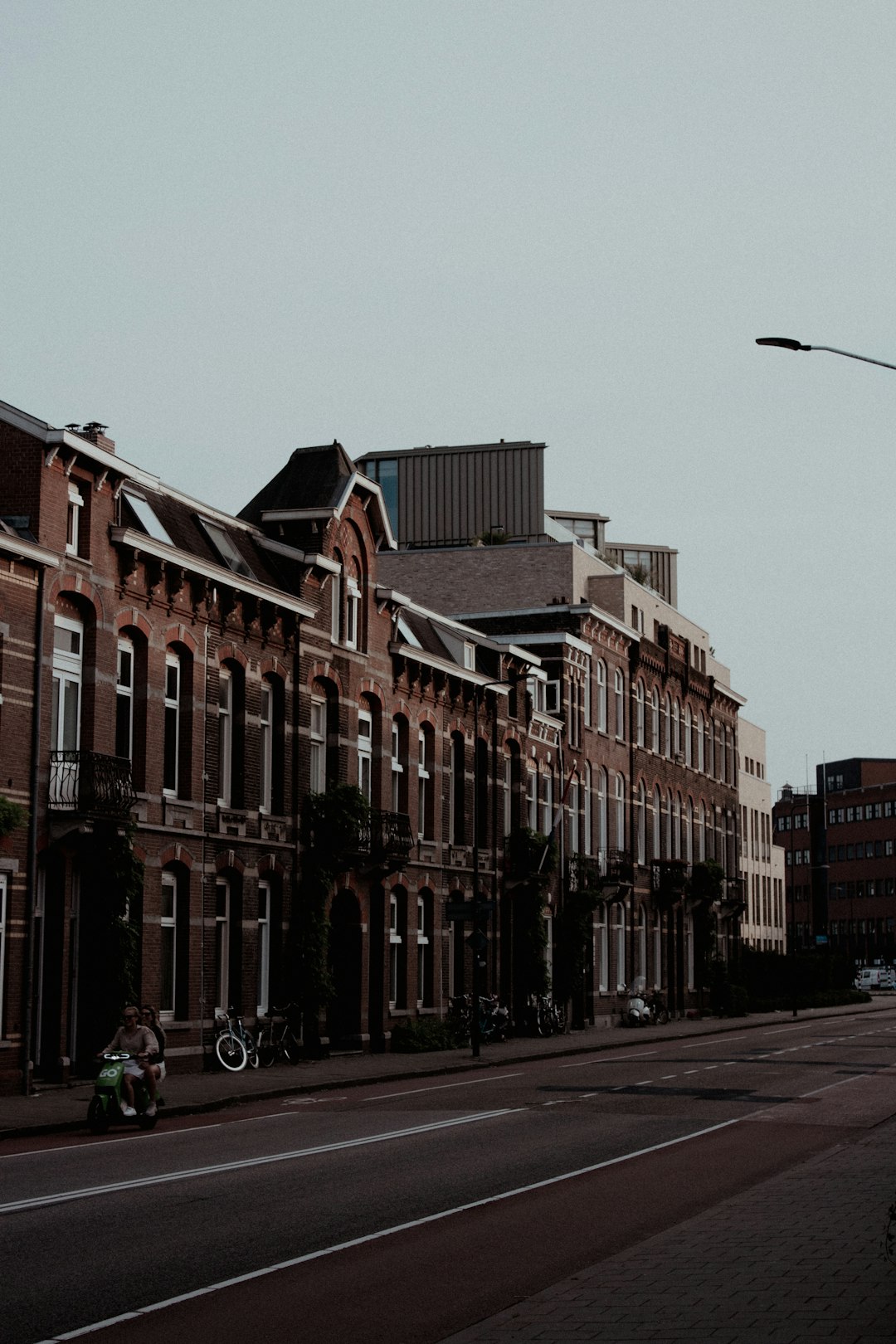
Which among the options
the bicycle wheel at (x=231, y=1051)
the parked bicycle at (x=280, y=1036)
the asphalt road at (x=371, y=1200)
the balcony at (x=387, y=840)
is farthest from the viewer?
the balcony at (x=387, y=840)

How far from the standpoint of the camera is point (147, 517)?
108 ft

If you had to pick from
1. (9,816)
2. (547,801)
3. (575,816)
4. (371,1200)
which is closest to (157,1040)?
(9,816)

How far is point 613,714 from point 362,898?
24.6 meters

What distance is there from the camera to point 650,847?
68.6 m

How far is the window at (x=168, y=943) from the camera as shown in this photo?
32.3 m

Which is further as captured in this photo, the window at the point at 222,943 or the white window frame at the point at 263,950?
the white window frame at the point at 263,950

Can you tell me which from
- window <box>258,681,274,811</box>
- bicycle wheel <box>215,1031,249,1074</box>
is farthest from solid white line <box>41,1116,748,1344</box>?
window <box>258,681,274,811</box>

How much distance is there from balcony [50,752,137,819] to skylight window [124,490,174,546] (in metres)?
4.78

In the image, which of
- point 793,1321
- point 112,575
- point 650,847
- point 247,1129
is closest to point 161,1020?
point 112,575

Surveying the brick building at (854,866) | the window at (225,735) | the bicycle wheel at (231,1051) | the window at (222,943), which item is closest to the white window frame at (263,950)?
the window at (222,943)

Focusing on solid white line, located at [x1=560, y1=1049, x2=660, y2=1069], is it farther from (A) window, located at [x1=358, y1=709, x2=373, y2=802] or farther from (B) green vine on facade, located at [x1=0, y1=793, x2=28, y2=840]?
(B) green vine on facade, located at [x1=0, y1=793, x2=28, y2=840]

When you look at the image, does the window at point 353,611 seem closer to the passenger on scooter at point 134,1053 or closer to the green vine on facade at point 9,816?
the green vine on facade at point 9,816

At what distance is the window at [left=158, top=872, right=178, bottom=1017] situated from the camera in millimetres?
32281

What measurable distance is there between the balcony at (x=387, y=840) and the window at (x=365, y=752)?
3.39 feet
